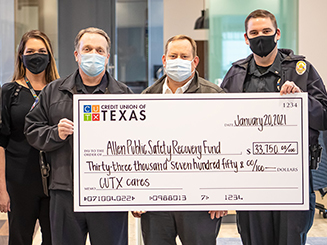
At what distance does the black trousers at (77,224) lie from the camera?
2078 mm

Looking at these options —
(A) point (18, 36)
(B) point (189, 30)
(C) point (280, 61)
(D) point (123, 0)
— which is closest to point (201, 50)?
(B) point (189, 30)

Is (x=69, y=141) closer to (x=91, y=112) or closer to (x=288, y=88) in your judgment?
(x=91, y=112)

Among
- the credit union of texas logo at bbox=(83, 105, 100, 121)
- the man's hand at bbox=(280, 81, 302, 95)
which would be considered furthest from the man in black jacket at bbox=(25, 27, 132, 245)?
the man's hand at bbox=(280, 81, 302, 95)

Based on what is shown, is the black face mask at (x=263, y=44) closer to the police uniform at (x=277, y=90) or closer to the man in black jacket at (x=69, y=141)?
the police uniform at (x=277, y=90)

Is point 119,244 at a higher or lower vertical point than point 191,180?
lower

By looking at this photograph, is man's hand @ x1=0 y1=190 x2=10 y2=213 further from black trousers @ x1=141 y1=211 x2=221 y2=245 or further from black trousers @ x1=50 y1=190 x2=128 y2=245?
black trousers @ x1=141 y1=211 x2=221 y2=245

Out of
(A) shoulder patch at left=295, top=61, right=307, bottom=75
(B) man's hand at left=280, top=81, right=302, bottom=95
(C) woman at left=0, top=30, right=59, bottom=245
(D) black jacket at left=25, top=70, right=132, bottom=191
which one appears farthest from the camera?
(C) woman at left=0, top=30, right=59, bottom=245

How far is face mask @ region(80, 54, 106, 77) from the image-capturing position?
211cm

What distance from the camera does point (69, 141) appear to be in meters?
2.11

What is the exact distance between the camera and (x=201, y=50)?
451 cm

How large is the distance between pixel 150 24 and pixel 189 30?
0.44 metres

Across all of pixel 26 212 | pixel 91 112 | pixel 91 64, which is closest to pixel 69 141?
pixel 91 112

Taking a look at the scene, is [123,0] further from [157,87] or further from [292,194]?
[292,194]

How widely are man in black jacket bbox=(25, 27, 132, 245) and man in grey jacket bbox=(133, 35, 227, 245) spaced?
0.65 ft
